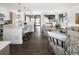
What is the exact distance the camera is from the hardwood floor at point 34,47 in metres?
2.31

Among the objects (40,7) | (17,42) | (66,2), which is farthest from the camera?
(17,42)

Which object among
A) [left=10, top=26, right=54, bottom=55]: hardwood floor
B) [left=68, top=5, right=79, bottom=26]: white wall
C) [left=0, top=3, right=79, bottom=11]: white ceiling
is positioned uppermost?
[left=0, top=3, right=79, bottom=11]: white ceiling

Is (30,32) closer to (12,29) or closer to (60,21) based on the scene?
(12,29)

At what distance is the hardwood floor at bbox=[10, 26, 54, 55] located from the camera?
91.1 inches

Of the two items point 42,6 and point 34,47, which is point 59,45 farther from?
point 42,6

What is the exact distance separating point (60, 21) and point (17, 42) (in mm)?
1015

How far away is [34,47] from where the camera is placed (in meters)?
2.39

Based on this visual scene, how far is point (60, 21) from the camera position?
2.41 meters

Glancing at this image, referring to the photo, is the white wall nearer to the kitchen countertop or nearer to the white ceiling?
the white ceiling

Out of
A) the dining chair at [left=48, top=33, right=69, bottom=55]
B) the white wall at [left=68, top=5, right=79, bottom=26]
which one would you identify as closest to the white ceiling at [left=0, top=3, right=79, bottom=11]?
the white wall at [left=68, top=5, right=79, bottom=26]

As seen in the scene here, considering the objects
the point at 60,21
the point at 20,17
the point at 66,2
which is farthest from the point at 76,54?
the point at 20,17

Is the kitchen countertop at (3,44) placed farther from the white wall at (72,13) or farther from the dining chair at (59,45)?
the white wall at (72,13)

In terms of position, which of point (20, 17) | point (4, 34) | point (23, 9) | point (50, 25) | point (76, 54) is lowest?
point (76, 54)

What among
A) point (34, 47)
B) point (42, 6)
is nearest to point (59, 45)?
point (34, 47)
